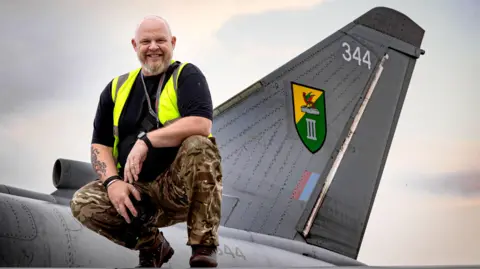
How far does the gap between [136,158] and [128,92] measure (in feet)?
0.98

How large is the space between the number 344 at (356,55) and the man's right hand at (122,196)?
473cm

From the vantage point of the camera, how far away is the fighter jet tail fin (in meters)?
5.55

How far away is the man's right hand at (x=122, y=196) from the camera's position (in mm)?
2125

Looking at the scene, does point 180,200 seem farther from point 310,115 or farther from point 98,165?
point 310,115

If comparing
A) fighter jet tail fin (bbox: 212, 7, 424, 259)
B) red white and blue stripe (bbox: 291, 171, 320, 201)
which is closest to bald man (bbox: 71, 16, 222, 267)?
fighter jet tail fin (bbox: 212, 7, 424, 259)

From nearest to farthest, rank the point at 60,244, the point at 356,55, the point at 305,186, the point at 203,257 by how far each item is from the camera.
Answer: the point at 203,257 < the point at 60,244 < the point at 305,186 < the point at 356,55

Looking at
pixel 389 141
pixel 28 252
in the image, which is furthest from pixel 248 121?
pixel 28 252

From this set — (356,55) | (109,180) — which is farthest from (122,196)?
(356,55)

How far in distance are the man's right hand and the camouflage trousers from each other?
7 centimetres

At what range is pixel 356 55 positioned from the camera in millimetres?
6723

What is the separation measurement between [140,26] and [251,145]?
3394 millimetres

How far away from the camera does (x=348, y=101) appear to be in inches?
254

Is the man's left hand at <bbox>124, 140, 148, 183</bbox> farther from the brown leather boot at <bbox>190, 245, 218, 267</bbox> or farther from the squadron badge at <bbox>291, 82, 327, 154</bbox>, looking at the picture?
the squadron badge at <bbox>291, 82, 327, 154</bbox>

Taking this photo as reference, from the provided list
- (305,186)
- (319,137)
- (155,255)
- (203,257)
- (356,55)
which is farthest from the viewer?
(356,55)
